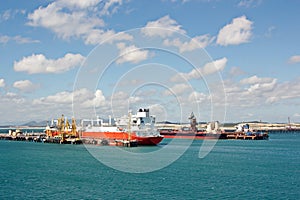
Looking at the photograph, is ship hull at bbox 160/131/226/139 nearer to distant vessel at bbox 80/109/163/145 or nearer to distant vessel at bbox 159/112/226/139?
distant vessel at bbox 159/112/226/139

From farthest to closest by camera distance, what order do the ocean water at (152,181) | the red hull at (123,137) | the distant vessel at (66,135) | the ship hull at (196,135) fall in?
the ship hull at (196,135), the distant vessel at (66,135), the red hull at (123,137), the ocean water at (152,181)

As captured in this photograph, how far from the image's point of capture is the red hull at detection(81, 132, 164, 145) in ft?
276

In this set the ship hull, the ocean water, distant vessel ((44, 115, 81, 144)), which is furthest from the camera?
the ship hull

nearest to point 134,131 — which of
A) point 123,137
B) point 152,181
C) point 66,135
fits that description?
point 123,137

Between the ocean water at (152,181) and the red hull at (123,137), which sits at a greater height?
the red hull at (123,137)

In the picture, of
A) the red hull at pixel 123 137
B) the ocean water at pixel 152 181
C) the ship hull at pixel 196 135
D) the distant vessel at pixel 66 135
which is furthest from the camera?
the ship hull at pixel 196 135

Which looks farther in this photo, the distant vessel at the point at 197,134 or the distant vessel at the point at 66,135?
the distant vessel at the point at 197,134

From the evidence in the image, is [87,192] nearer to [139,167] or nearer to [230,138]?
[139,167]

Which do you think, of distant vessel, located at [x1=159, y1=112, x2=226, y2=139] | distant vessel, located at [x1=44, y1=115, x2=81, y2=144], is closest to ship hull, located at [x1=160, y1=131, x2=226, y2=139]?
distant vessel, located at [x1=159, y1=112, x2=226, y2=139]

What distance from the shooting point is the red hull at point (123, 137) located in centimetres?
8399

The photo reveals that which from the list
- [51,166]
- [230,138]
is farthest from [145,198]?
[230,138]

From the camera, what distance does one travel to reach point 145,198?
1220 inches

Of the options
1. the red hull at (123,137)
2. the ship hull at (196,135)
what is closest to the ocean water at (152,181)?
the red hull at (123,137)

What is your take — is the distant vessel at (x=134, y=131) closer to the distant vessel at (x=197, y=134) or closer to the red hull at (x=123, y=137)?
the red hull at (x=123, y=137)
